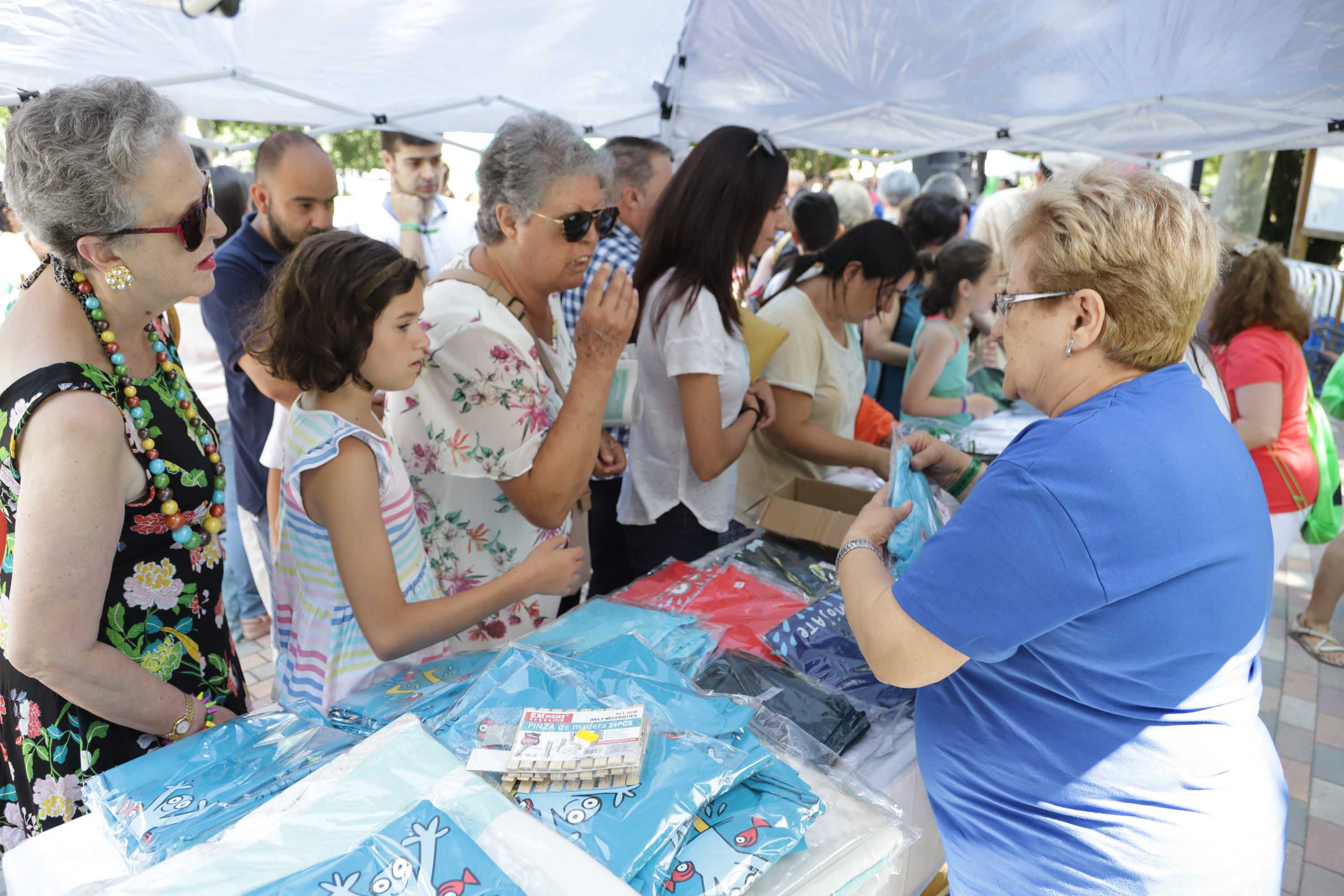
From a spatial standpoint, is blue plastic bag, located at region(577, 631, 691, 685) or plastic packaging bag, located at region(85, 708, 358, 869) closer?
plastic packaging bag, located at region(85, 708, 358, 869)

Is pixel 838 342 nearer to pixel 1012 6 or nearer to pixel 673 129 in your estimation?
pixel 1012 6

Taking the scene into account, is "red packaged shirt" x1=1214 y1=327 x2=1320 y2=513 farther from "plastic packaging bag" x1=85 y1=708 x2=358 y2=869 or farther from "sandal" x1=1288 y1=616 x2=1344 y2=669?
"plastic packaging bag" x1=85 y1=708 x2=358 y2=869

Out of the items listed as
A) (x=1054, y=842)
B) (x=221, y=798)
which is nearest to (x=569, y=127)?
(x=221, y=798)

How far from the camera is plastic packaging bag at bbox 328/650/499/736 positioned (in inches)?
50.9

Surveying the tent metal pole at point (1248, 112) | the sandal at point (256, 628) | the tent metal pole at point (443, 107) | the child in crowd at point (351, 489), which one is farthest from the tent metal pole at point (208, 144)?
the tent metal pole at point (1248, 112)

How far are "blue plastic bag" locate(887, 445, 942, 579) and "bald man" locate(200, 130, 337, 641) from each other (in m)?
2.19

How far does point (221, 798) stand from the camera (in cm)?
110

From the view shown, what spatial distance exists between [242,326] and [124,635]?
1.64 metres

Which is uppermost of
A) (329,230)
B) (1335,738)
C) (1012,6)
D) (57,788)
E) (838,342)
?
(1012,6)

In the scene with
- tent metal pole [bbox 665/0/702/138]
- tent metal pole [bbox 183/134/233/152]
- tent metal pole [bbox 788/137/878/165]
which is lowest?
tent metal pole [bbox 183/134/233/152]

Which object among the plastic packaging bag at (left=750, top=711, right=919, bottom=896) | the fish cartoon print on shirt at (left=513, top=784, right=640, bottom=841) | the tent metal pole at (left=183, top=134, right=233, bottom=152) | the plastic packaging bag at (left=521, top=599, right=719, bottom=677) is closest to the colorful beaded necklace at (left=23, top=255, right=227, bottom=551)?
the plastic packaging bag at (left=521, top=599, right=719, bottom=677)

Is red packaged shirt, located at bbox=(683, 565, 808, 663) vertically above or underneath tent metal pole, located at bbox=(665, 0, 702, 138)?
underneath

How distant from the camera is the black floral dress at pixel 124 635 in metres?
1.39

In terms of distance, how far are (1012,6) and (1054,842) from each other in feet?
10.4
